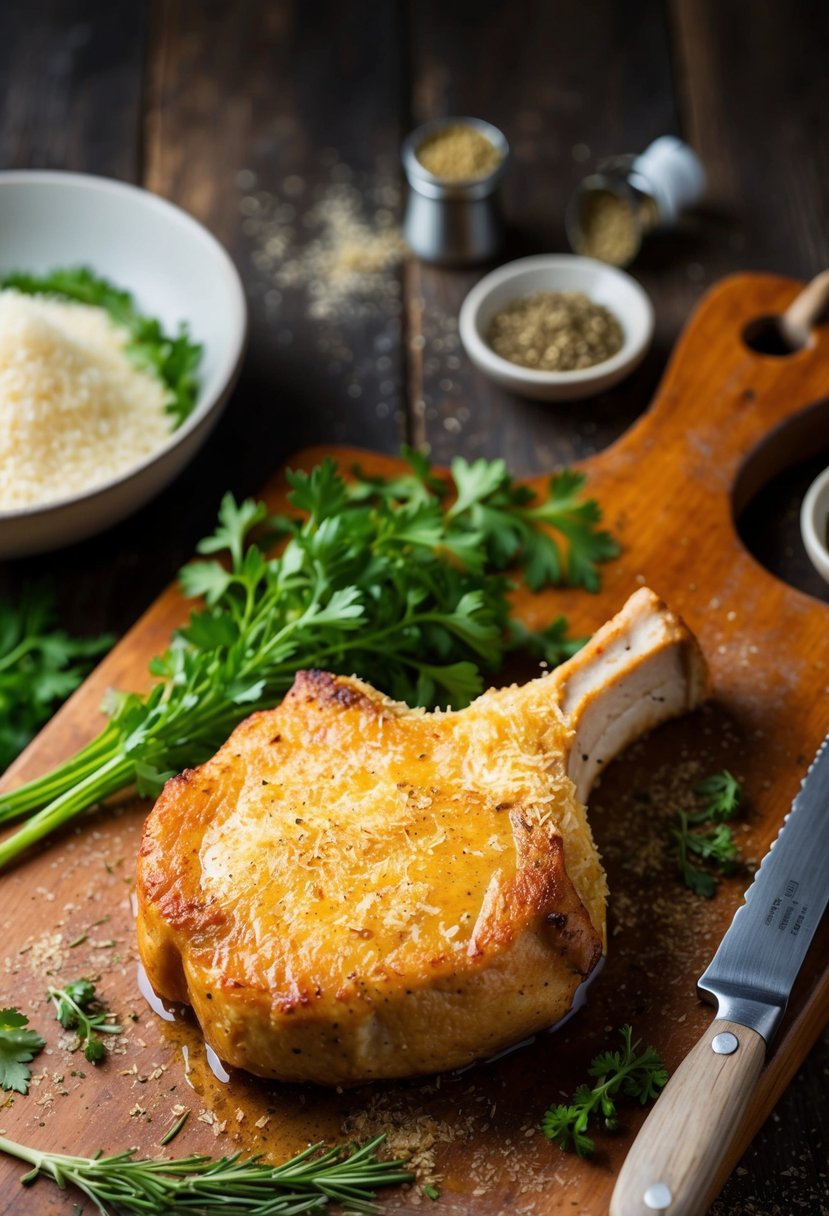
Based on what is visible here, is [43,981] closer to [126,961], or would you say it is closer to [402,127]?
[126,961]

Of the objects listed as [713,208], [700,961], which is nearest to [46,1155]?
[700,961]

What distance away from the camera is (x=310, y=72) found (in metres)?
6.09

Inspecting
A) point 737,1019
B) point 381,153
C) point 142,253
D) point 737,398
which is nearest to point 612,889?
point 737,1019

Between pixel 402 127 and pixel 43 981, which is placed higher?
pixel 402 127

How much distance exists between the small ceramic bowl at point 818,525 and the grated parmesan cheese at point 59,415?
6.91ft

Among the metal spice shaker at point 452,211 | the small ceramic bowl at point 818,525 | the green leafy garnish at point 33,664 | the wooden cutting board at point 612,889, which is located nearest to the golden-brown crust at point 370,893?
the wooden cutting board at point 612,889

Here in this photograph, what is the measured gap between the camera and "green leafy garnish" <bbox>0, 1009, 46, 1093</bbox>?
302 cm

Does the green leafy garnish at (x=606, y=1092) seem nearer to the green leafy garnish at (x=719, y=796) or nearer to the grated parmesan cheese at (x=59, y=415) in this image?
the green leafy garnish at (x=719, y=796)

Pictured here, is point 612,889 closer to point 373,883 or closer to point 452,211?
point 373,883

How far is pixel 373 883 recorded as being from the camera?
2904 mm

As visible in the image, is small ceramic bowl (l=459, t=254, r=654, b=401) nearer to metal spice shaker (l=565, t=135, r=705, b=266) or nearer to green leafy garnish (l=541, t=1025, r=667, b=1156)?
metal spice shaker (l=565, t=135, r=705, b=266)

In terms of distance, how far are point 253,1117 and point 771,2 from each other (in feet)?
18.2

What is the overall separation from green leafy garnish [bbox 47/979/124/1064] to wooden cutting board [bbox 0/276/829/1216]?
0.03 metres

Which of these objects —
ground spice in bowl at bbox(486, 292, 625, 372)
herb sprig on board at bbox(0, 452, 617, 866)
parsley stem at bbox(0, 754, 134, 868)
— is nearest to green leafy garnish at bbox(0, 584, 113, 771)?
herb sprig on board at bbox(0, 452, 617, 866)
